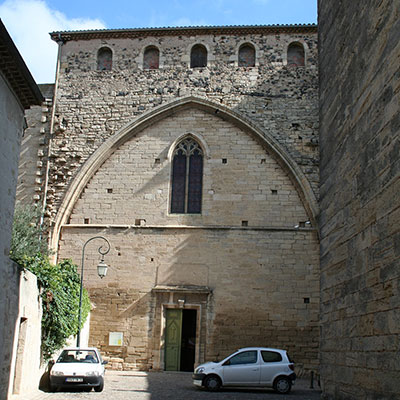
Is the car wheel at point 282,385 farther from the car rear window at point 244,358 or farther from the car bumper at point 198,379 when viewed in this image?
the car bumper at point 198,379

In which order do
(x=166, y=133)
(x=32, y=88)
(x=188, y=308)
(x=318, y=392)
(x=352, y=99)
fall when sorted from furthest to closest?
1. (x=166, y=133)
2. (x=188, y=308)
3. (x=318, y=392)
4. (x=32, y=88)
5. (x=352, y=99)

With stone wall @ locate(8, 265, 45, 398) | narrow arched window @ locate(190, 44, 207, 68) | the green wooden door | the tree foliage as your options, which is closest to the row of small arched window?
narrow arched window @ locate(190, 44, 207, 68)

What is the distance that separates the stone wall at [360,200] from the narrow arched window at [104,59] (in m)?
9.22

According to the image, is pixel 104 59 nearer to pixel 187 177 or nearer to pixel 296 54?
pixel 187 177

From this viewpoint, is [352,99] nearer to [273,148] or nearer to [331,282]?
[331,282]

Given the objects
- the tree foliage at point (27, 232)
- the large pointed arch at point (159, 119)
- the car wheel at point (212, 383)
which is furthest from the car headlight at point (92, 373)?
the large pointed arch at point (159, 119)

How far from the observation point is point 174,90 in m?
16.8

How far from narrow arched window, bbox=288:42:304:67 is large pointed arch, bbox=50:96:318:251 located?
2342 millimetres

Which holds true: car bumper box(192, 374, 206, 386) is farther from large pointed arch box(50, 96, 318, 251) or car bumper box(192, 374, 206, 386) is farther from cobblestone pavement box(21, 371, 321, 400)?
large pointed arch box(50, 96, 318, 251)

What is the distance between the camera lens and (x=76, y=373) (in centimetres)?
1075

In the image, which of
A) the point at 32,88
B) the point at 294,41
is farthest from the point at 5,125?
the point at 294,41

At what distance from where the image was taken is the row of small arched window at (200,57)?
55.8 ft

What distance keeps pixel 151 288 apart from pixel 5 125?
756cm


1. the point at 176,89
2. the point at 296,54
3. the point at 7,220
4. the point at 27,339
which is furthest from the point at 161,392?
the point at 296,54
